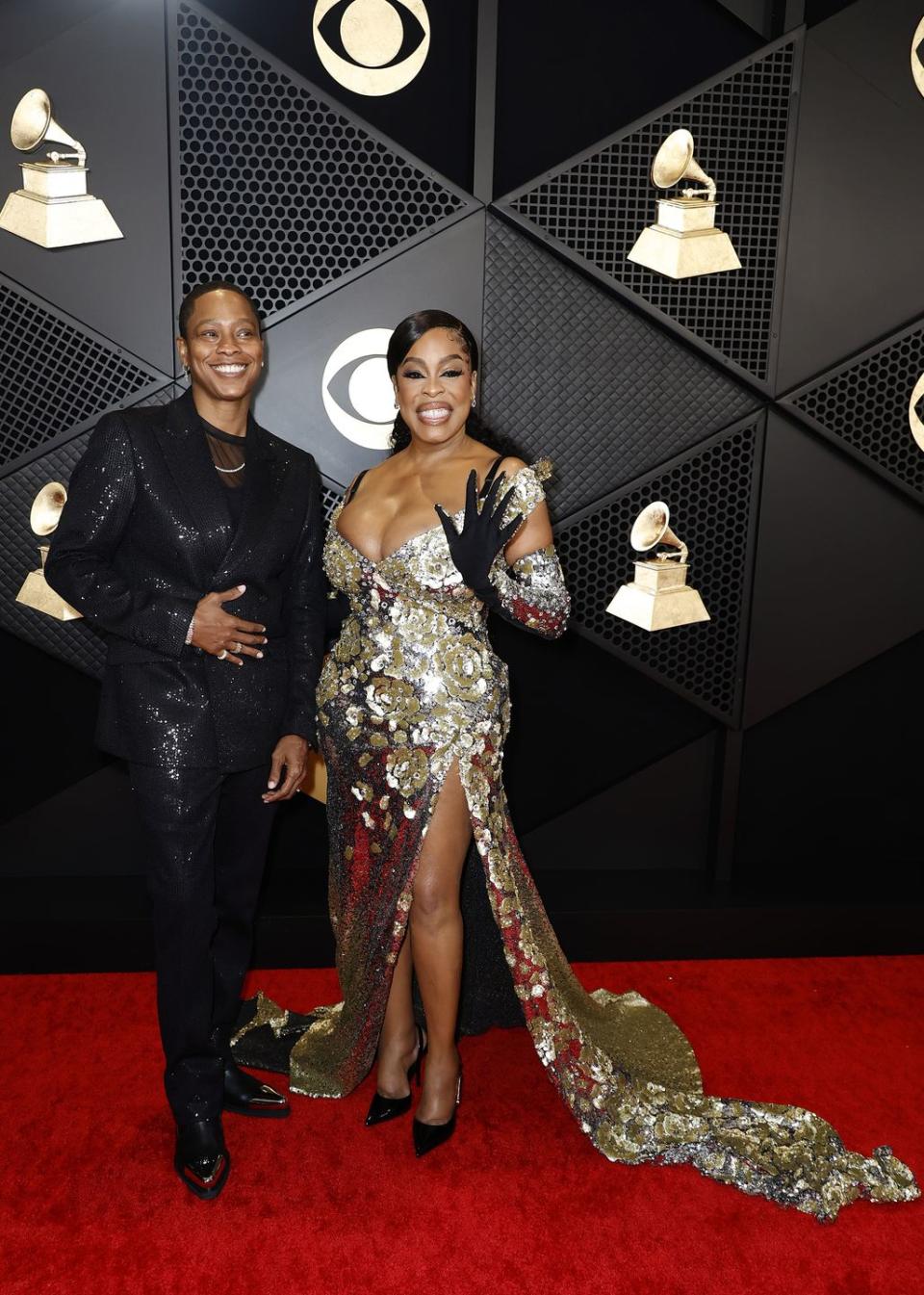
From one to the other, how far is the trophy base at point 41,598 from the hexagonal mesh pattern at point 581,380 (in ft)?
4.27

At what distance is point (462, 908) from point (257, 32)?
2412mm

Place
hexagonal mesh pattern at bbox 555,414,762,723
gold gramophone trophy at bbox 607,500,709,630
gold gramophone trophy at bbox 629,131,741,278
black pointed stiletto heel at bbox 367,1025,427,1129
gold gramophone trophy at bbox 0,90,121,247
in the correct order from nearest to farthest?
black pointed stiletto heel at bbox 367,1025,427,1129
gold gramophone trophy at bbox 0,90,121,247
gold gramophone trophy at bbox 629,131,741,278
gold gramophone trophy at bbox 607,500,709,630
hexagonal mesh pattern at bbox 555,414,762,723

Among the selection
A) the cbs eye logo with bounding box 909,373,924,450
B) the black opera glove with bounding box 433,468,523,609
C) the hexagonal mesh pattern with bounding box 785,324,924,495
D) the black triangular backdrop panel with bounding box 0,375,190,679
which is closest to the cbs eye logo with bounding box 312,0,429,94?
the black triangular backdrop panel with bounding box 0,375,190,679

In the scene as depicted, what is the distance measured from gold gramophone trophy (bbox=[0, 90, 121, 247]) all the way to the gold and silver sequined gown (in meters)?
1.20

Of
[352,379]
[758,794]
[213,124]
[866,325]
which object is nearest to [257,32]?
[213,124]

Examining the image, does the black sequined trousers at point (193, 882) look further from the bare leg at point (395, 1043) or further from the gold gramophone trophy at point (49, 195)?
the gold gramophone trophy at point (49, 195)

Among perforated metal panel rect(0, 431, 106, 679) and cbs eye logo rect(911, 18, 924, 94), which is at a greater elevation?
cbs eye logo rect(911, 18, 924, 94)

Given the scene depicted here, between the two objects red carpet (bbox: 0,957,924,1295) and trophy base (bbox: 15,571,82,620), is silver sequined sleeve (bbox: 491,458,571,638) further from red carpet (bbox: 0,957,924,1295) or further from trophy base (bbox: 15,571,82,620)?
trophy base (bbox: 15,571,82,620)

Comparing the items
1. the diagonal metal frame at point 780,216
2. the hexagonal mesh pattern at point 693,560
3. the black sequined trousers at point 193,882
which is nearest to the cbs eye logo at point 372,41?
the diagonal metal frame at point 780,216

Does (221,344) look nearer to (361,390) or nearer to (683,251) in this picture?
(361,390)

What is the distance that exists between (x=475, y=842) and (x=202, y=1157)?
2.84 feet

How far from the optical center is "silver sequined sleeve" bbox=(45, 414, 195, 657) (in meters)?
2.32

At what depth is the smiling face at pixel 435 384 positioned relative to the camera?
2.44 meters

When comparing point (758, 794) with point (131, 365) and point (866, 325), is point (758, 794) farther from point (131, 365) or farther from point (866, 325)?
point (131, 365)
